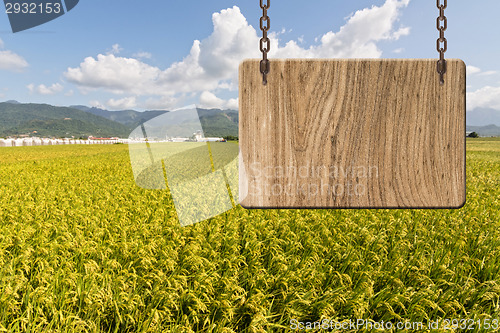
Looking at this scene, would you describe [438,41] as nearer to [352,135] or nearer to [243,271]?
[352,135]

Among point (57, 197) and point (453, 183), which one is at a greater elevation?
point (453, 183)

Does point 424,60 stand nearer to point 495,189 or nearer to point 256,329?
point 256,329

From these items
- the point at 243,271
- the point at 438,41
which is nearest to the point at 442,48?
the point at 438,41

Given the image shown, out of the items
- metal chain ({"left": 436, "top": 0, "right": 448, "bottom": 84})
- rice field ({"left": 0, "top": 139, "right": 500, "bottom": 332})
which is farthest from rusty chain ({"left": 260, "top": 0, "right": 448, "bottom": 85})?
rice field ({"left": 0, "top": 139, "right": 500, "bottom": 332})

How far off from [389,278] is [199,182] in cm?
762

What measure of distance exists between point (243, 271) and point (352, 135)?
2.68 metres

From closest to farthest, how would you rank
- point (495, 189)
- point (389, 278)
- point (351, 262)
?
point (389, 278), point (351, 262), point (495, 189)

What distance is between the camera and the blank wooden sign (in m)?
1.48

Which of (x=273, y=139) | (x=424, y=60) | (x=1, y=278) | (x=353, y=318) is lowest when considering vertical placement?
(x=353, y=318)

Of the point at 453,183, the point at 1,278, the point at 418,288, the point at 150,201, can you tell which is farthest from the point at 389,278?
the point at 150,201

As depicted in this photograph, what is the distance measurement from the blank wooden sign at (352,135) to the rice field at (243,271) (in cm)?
160

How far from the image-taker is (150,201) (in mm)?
7086

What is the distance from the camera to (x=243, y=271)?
368 cm

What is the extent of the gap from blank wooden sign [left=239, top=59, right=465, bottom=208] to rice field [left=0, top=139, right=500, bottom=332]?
1.60 m
